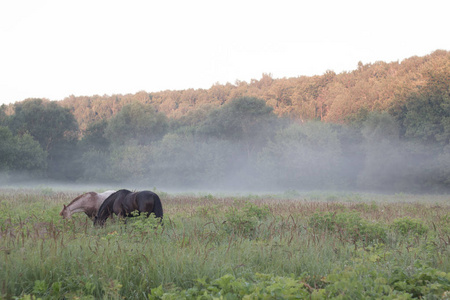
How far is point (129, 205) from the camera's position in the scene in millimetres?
9359

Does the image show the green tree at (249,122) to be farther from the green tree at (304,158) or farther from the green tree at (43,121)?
the green tree at (43,121)

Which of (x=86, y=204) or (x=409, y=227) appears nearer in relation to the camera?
(x=409, y=227)

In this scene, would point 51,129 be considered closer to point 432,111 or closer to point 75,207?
point 75,207

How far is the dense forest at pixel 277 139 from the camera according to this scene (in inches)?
1690

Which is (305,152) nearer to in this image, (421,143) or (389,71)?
(421,143)

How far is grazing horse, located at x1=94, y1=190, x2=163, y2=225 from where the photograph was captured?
29.7 ft

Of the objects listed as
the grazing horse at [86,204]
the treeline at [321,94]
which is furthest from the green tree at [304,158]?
the grazing horse at [86,204]

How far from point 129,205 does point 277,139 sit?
47.9m

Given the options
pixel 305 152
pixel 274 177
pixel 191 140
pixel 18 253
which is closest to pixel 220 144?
pixel 191 140

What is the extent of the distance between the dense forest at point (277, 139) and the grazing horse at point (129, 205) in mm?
40403

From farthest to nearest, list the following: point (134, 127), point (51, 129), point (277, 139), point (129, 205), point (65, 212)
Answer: point (134, 127) < point (51, 129) < point (277, 139) < point (65, 212) < point (129, 205)

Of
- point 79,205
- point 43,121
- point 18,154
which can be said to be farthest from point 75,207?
point 43,121

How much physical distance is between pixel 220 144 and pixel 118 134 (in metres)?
21.8

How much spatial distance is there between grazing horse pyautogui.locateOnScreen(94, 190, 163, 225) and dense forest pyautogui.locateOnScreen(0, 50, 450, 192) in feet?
133
